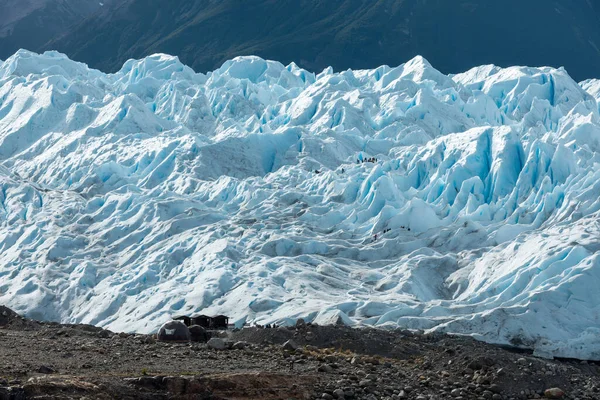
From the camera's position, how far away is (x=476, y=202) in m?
41.1

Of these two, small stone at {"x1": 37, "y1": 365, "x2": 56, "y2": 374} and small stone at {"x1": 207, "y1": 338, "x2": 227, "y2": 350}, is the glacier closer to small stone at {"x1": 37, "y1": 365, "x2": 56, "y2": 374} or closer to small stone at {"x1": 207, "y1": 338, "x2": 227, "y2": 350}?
small stone at {"x1": 207, "y1": 338, "x2": 227, "y2": 350}

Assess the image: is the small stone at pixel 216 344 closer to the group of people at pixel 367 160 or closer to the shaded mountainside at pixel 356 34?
the group of people at pixel 367 160

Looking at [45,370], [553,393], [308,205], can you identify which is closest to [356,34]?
[308,205]

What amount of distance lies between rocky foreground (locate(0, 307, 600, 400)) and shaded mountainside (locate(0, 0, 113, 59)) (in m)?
118

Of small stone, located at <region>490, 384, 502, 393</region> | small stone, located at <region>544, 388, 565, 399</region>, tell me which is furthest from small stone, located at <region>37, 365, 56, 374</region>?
small stone, located at <region>544, 388, 565, 399</region>

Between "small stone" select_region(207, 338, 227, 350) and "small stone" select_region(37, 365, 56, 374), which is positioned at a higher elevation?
"small stone" select_region(37, 365, 56, 374)

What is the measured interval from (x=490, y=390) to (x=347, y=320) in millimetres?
13072

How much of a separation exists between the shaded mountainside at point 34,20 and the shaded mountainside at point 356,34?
3.56 m

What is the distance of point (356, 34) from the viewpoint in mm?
133250

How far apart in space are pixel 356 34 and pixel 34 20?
1664 inches

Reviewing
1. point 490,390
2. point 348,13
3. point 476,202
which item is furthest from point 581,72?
point 490,390

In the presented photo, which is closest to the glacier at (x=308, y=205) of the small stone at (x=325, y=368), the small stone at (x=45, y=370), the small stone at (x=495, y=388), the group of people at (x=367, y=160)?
the group of people at (x=367, y=160)

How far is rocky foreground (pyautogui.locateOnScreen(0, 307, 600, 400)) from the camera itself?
46.1 feet

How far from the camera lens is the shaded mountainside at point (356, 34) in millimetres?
128875
